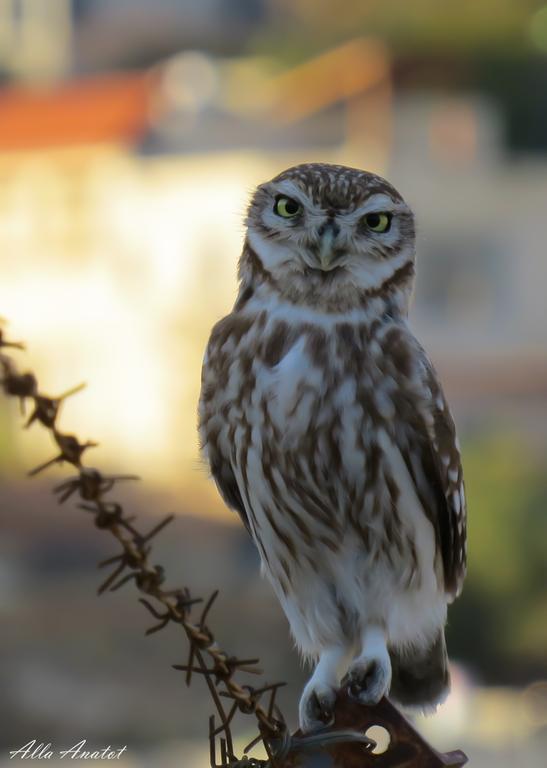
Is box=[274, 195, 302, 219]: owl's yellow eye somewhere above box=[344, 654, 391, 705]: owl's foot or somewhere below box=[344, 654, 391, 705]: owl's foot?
above

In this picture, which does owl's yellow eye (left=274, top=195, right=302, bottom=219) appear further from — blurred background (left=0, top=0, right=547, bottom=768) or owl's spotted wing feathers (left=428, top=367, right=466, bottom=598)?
blurred background (left=0, top=0, right=547, bottom=768)

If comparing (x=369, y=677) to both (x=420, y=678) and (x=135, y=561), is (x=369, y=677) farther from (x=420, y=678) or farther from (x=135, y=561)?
(x=135, y=561)

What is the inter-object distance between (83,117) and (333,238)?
25.7 m

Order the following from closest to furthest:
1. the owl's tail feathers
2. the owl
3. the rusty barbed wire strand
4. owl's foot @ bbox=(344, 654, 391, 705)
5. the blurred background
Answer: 1. the rusty barbed wire strand
2. owl's foot @ bbox=(344, 654, 391, 705)
3. the owl
4. the owl's tail feathers
5. the blurred background

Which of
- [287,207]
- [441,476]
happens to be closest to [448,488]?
[441,476]

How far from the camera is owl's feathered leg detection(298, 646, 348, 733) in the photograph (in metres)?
3.15

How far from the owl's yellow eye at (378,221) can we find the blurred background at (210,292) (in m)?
13.5

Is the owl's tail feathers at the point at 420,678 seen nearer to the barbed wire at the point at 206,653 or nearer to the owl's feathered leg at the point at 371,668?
the owl's feathered leg at the point at 371,668

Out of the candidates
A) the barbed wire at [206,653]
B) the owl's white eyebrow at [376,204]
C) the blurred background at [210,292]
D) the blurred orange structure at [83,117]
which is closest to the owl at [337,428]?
the owl's white eyebrow at [376,204]

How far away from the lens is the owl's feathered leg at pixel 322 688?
3.15m

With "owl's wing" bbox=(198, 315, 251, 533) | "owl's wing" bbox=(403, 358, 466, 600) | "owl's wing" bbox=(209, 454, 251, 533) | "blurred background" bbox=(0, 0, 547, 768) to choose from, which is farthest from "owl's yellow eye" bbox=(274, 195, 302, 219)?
"blurred background" bbox=(0, 0, 547, 768)

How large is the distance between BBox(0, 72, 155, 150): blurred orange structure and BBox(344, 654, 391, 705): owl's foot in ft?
80.1

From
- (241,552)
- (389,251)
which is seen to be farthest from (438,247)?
(389,251)

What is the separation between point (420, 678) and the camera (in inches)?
142
